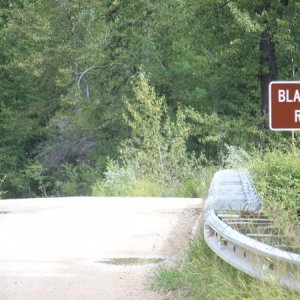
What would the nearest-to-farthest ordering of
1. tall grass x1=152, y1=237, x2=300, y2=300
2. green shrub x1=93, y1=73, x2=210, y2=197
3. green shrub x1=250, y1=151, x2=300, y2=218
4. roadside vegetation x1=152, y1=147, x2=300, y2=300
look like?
tall grass x1=152, y1=237, x2=300, y2=300 < roadside vegetation x1=152, y1=147, x2=300, y2=300 < green shrub x1=250, y1=151, x2=300, y2=218 < green shrub x1=93, y1=73, x2=210, y2=197

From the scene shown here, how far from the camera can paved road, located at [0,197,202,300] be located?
6.86 metres

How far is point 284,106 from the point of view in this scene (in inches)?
314

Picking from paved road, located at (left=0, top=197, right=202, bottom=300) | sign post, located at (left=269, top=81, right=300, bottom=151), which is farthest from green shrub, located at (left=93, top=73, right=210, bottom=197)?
sign post, located at (left=269, top=81, right=300, bottom=151)

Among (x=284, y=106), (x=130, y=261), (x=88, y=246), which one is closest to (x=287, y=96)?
(x=284, y=106)

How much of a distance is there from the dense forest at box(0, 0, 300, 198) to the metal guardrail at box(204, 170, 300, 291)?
438 inches

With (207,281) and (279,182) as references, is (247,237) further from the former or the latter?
(279,182)

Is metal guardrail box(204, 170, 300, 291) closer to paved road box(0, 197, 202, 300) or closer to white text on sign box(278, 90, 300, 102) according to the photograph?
paved road box(0, 197, 202, 300)

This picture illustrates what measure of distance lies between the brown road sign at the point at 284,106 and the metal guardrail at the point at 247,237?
94 cm

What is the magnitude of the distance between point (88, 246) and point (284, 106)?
10.9ft

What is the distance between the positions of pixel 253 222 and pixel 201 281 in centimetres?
96

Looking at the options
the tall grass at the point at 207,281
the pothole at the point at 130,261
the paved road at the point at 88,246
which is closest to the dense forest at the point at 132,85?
the paved road at the point at 88,246

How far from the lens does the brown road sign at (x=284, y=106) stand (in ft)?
25.9

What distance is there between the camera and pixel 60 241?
946cm

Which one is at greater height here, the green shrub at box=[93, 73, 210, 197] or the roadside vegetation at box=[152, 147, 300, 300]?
the roadside vegetation at box=[152, 147, 300, 300]
